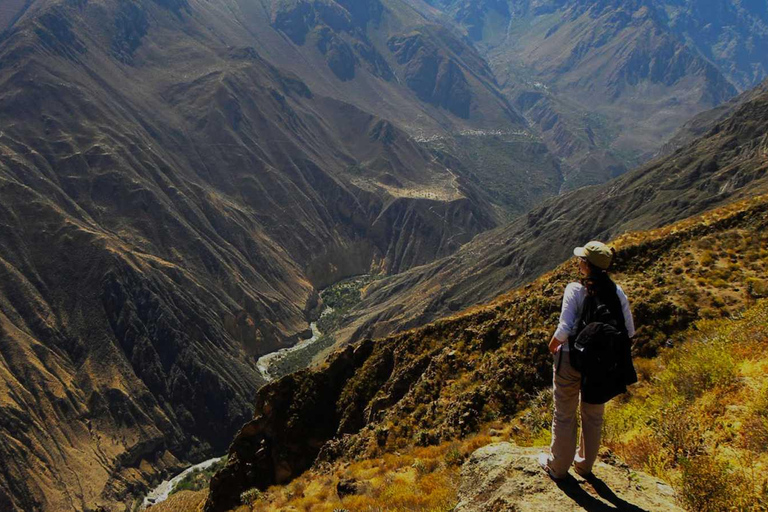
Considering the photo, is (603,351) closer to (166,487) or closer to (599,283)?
(599,283)

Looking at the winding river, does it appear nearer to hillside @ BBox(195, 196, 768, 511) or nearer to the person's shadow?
hillside @ BBox(195, 196, 768, 511)

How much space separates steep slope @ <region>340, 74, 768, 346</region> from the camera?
9438cm

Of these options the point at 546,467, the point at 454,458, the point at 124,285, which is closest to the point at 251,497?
the point at 454,458

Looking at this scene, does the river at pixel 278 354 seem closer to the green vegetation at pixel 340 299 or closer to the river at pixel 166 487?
the green vegetation at pixel 340 299

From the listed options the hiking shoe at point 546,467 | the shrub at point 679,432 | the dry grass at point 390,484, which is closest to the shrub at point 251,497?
the dry grass at point 390,484

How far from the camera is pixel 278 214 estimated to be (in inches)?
7254

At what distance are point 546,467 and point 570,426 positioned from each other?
767 millimetres

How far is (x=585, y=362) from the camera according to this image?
7.19 m

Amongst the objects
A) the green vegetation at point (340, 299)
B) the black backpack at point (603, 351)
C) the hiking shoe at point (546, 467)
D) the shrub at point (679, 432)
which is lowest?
the green vegetation at point (340, 299)

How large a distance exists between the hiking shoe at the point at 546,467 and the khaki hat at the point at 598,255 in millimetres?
3063

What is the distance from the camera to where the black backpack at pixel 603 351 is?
278 inches

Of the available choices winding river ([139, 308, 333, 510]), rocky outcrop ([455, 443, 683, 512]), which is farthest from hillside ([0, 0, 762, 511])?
rocky outcrop ([455, 443, 683, 512])

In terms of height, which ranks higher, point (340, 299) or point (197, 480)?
point (340, 299)

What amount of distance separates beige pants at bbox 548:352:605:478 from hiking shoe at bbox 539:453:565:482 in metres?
0.04
